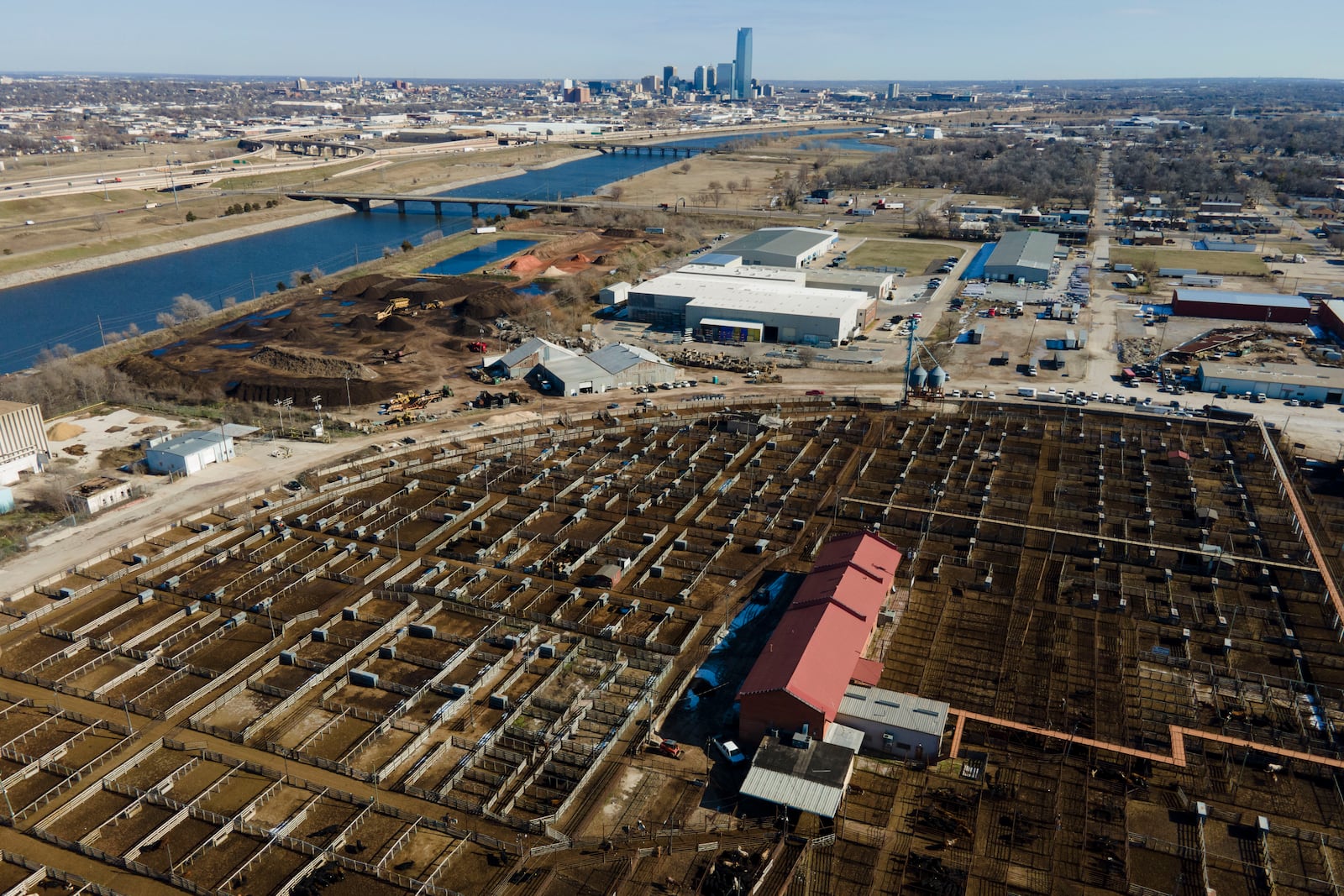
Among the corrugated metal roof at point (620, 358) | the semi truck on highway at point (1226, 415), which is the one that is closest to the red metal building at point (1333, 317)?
the semi truck on highway at point (1226, 415)

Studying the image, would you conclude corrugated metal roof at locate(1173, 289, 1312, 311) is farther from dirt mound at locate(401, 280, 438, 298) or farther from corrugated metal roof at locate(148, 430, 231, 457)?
corrugated metal roof at locate(148, 430, 231, 457)

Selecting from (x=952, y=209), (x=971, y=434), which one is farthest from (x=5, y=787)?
(x=952, y=209)

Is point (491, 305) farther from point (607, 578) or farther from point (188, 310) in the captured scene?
point (607, 578)

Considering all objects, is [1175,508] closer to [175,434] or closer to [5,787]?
[5,787]

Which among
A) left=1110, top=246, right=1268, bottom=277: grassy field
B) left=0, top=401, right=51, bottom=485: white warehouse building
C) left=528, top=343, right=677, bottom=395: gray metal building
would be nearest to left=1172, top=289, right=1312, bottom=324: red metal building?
left=1110, top=246, right=1268, bottom=277: grassy field

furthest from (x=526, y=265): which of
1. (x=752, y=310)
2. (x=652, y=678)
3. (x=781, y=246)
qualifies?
(x=652, y=678)
